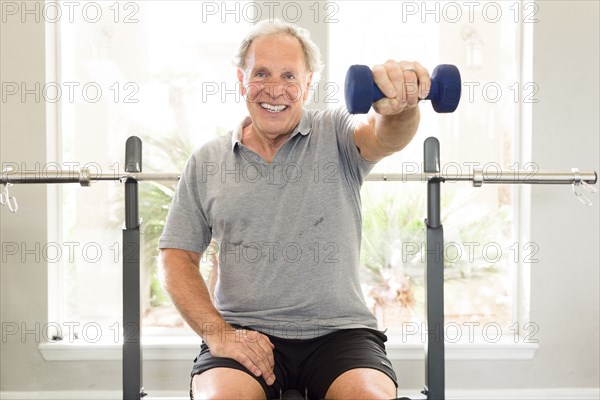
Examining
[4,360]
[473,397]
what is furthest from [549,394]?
[4,360]

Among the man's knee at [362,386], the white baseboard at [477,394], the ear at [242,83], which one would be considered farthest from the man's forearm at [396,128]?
the white baseboard at [477,394]

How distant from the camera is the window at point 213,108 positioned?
299 cm

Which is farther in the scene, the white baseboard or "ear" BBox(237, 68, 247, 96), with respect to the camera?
the white baseboard

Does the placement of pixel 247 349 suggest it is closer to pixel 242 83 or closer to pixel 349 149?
pixel 349 149

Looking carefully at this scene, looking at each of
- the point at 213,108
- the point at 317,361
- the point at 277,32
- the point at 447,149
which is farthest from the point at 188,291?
the point at 447,149

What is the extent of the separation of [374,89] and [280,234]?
0.68 meters

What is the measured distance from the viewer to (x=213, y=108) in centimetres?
300

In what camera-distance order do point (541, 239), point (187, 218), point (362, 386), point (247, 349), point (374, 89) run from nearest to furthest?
1. point (374, 89)
2. point (362, 386)
3. point (247, 349)
4. point (187, 218)
5. point (541, 239)

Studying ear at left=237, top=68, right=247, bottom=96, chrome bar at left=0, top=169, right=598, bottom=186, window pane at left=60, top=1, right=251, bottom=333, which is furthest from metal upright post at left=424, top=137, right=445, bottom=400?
window pane at left=60, top=1, right=251, bottom=333

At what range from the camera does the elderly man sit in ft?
6.13

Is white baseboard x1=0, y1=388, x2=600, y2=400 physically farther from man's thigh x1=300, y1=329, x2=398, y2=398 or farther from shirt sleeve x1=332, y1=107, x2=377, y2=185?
shirt sleeve x1=332, y1=107, x2=377, y2=185

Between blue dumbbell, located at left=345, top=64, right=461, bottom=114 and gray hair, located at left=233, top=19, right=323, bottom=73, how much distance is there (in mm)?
706

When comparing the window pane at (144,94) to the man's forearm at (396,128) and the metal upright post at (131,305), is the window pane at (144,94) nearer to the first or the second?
the metal upright post at (131,305)

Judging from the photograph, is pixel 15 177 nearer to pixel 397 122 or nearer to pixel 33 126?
pixel 33 126
